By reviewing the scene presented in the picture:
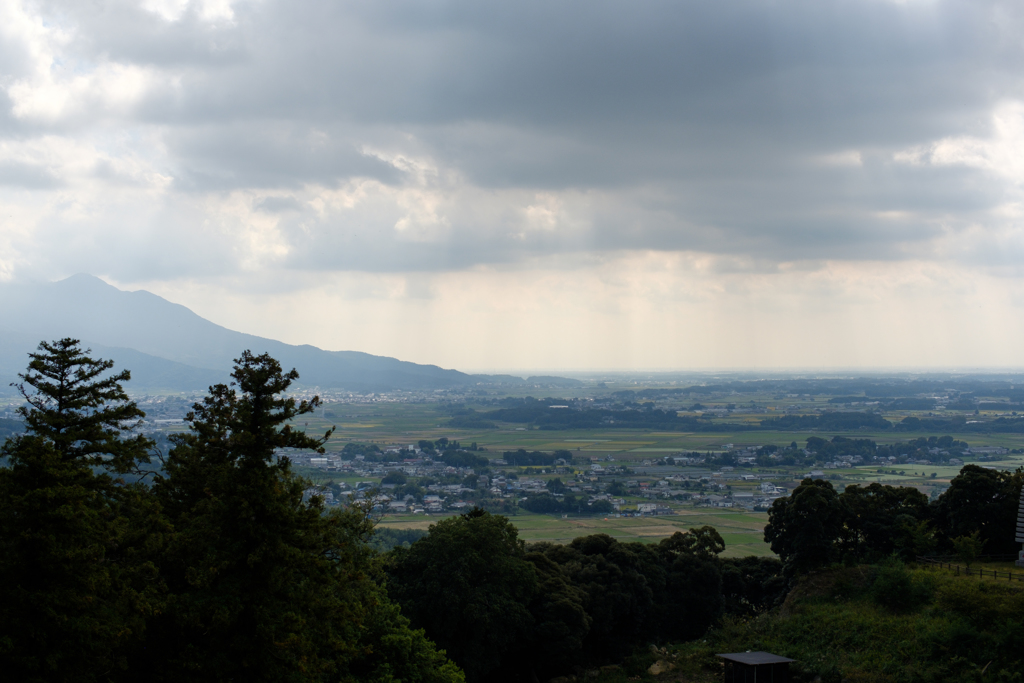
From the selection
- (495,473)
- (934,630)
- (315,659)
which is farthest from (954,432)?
(315,659)

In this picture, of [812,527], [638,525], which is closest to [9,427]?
[638,525]

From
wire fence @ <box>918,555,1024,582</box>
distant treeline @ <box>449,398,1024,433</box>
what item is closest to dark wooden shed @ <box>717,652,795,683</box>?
wire fence @ <box>918,555,1024,582</box>

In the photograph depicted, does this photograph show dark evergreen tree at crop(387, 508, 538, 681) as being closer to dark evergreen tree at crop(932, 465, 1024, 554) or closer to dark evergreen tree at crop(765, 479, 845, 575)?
dark evergreen tree at crop(765, 479, 845, 575)

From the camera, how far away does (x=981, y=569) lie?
24.8 meters

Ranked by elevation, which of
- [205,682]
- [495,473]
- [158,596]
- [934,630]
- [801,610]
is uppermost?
[158,596]

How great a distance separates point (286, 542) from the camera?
13.2m

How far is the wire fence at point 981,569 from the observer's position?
74.0 feet

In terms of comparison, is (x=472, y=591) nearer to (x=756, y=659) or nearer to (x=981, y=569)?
(x=756, y=659)

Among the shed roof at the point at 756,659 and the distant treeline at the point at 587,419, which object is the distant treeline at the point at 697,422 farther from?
the shed roof at the point at 756,659

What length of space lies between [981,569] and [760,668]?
964cm

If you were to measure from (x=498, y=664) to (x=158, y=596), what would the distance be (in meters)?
14.8

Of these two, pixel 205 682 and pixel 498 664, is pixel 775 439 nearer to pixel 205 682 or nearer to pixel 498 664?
pixel 498 664

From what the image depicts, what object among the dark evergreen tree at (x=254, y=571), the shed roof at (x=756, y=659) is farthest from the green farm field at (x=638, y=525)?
the dark evergreen tree at (x=254, y=571)

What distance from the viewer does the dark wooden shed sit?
67.4 ft
